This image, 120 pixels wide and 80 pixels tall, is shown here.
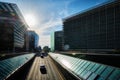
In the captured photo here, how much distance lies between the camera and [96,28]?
148m

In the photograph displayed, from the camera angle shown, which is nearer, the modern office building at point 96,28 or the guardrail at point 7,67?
the guardrail at point 7,67

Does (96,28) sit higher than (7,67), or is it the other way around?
(96,28)

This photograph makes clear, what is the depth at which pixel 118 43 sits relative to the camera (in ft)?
391

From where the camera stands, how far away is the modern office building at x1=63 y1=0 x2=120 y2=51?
409ft

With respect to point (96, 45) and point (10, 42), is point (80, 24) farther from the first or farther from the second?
point (10, 42)

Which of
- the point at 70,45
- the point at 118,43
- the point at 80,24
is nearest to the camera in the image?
the point at 118,43

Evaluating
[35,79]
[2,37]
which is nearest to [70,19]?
[2,37]

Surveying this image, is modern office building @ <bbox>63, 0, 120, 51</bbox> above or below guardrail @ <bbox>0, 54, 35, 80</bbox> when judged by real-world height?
above

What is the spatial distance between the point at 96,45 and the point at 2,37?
9088 cm

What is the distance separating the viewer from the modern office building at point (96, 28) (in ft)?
409

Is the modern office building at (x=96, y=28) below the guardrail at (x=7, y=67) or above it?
above

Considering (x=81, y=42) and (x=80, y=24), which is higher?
(x=80, y=24)

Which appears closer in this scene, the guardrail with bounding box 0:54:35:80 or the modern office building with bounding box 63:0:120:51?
the guardrail with bounding box 0:54:35:80

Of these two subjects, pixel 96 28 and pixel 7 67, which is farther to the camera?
pixel 96 28
